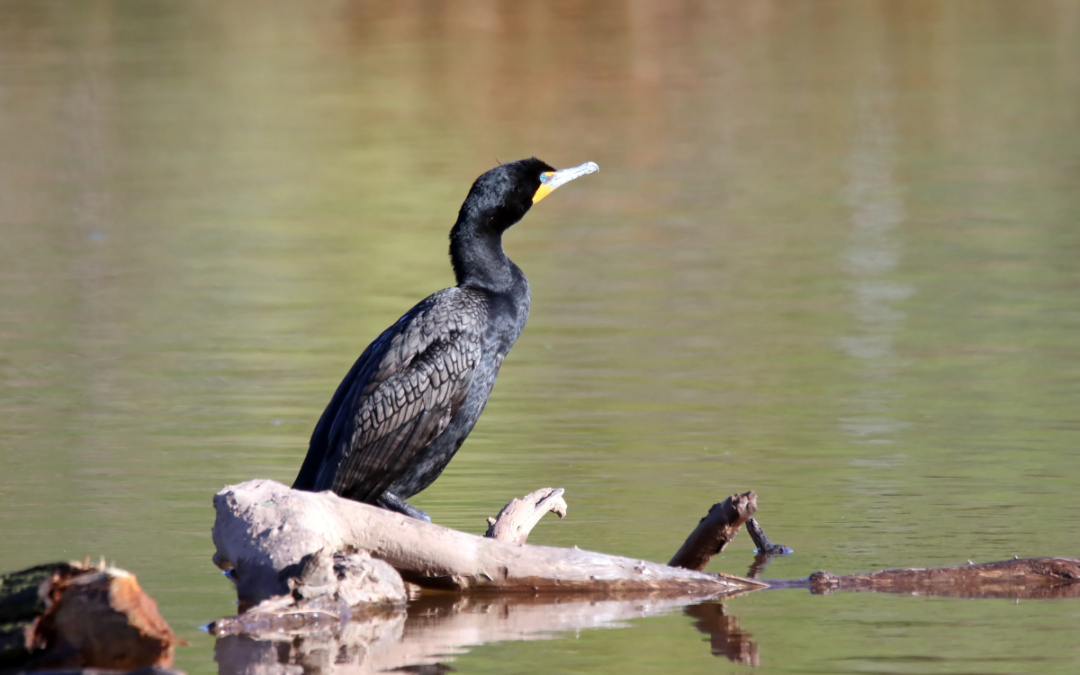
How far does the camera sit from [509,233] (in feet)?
60.7

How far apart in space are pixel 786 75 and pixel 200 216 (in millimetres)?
14149

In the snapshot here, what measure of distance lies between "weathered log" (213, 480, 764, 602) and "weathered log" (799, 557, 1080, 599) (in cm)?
57

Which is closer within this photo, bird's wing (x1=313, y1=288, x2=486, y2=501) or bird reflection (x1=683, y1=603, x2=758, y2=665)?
bird reflection (x1=683, y1=603, x2=758, y2=665)

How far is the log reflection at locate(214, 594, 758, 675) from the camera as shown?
6.34m

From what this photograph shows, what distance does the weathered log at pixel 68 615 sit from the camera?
5.78 meters

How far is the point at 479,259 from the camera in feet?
27.1

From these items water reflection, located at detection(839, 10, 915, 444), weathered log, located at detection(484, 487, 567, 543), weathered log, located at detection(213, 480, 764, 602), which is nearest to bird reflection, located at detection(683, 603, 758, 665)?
weathered log, located at detection(213, 480, 764, 602)

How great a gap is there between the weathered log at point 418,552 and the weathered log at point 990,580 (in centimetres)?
57

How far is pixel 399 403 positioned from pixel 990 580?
8.06 feet

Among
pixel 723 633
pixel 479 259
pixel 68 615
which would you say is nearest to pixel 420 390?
pixel 479 259

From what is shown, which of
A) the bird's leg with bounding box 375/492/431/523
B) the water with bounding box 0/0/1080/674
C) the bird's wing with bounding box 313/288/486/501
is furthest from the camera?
the water with bounding box 0/0/1080/674

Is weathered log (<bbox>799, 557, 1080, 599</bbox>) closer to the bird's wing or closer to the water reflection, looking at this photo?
the bird's wing

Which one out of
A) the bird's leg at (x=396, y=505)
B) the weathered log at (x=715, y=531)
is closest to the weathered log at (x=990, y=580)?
the weathered log at (x=715, y=531)

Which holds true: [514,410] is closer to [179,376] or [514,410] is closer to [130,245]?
[179,376]
